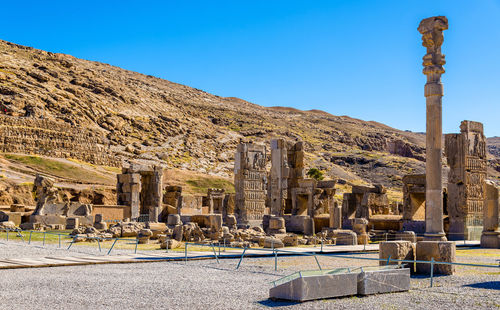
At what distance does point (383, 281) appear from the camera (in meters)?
9.45

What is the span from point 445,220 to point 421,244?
13873 millimetres

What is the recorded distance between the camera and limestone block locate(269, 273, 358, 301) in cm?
848

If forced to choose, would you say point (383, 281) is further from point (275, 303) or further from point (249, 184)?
point (249, 184)

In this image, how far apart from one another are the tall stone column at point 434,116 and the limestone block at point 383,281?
6918 mm

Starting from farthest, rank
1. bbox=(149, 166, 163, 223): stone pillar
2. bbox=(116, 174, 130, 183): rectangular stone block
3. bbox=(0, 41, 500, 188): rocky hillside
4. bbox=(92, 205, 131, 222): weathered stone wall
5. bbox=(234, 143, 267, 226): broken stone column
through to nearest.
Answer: bbox=(0, 41, 500, 188): rocky hillside
bbox=(149, 166, 163, 223): stone pillar
bbox=(116, 174, 130, 183): rectangular stone block
bbox=(92, 205, 131, 222): weathered stone wall
bbox=(234, 143, 267, 226): broken stone column

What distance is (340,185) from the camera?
231ft

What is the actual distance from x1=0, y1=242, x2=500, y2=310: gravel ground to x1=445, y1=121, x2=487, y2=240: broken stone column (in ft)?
38.9

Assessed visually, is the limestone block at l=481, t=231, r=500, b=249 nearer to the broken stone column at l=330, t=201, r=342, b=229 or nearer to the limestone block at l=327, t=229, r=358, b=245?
the limestone block at l=327, t=229, r=358, b=245

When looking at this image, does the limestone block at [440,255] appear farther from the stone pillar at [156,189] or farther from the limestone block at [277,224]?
the stone pillar at [156,189]

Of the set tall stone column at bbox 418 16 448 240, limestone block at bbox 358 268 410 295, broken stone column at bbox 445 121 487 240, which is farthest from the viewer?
broken stone column at bbox 445 121 487 240

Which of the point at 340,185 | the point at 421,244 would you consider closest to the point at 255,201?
the point at 421,244

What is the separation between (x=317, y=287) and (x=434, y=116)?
9371 millimetres

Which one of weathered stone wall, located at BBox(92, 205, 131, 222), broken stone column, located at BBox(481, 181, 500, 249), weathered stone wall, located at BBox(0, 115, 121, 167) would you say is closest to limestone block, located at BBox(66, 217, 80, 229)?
weathered stone wall, located at BBox(92, 205, 131, 222)

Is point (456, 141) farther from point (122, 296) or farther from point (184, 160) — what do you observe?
point (184, 160)
